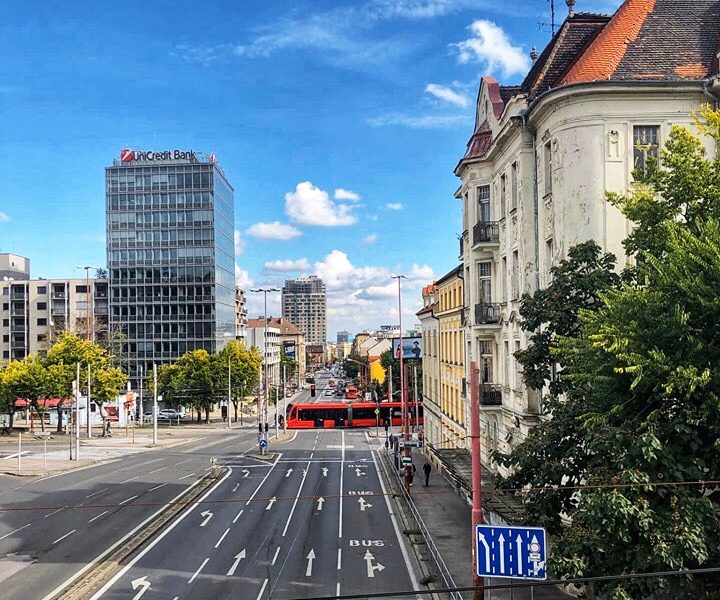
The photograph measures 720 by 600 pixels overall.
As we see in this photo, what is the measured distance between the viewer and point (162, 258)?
10538 centimetres

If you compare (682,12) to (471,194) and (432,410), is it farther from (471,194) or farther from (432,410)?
(432,410)

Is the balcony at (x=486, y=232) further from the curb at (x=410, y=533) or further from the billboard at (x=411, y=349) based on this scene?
the billboard at (x=411, y=349)

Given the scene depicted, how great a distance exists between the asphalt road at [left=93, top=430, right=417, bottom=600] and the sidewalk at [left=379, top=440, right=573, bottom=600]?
1.16 meters

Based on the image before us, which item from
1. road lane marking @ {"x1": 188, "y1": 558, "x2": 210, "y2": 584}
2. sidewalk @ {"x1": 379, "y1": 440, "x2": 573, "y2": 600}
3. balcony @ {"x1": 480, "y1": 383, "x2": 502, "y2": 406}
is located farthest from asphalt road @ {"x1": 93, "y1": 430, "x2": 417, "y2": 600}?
balcony @ {"x1": 480, "y1": 383, "x2": 502, "y2": 406}

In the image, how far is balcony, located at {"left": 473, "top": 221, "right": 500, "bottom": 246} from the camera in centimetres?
3000

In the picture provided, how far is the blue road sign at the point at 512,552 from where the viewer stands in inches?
476

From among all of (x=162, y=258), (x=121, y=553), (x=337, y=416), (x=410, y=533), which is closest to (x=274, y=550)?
(x=121, y=553)

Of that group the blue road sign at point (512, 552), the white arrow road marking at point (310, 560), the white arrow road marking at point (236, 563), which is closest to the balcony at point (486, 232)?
the white arrow road marking at point (310, 560)

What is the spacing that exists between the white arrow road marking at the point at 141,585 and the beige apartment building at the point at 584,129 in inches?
545

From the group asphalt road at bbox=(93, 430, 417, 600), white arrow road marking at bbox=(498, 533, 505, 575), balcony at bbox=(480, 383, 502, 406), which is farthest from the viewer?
balcony at bbox=(480, 383, 502, 406)

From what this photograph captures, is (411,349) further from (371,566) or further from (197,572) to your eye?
(197,572)

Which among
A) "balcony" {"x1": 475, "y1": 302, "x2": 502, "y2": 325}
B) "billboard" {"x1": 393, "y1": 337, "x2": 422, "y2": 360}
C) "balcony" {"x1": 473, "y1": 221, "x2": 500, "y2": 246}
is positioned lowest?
"billboard" {"x1": 393, "y1": 337, "x2": 422, "y2": 360}

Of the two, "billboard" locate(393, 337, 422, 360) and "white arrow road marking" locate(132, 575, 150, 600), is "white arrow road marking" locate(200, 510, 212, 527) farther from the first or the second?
"billboard" locate(393, 337, 422, 360)

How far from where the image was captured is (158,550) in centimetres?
2547
